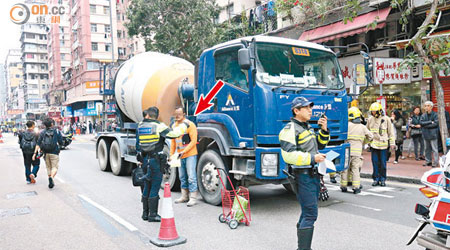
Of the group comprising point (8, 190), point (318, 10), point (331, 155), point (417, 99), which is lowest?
point (8, 190)

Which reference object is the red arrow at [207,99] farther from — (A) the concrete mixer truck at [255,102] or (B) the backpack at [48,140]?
(B) the backpack at [48,140]

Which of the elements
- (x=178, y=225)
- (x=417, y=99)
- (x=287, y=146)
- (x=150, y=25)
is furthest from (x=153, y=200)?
(x=150, y=25)

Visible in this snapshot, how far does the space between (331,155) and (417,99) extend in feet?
38.8

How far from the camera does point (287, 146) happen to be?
4.02 meters

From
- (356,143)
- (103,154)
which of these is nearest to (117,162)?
(103,154)

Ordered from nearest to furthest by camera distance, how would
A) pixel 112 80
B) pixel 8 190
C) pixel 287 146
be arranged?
pixel 287 146, pixel 8 190, pixel 112 80

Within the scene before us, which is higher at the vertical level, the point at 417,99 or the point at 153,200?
the point at 417,99

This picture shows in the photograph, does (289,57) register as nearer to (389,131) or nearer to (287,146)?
(287,146)

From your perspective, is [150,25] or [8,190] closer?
[8,190]

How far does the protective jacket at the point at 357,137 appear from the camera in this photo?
24.9ft

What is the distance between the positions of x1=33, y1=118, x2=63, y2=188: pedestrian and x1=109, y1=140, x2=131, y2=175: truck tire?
170cm

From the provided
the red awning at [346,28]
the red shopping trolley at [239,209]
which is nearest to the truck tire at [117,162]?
the red shopping trolley at [239,209]

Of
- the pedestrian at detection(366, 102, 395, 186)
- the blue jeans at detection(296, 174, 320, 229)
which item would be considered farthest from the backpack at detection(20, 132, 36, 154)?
the pedestrian at detection(366, 102, 395, 186)

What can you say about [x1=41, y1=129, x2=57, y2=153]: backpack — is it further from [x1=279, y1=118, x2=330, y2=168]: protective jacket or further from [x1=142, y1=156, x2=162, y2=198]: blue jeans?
[x1=279, y1=118, x2=330, y2=168]: protective jacket
